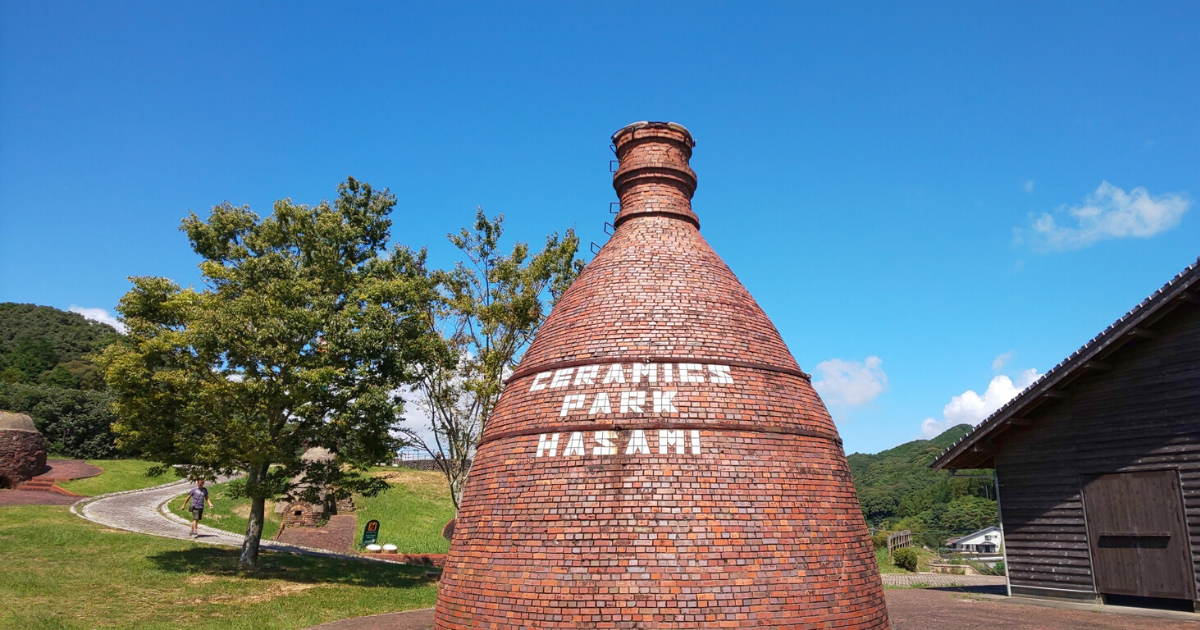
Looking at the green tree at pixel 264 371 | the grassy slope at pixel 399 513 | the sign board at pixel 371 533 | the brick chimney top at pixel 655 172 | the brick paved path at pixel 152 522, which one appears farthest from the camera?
the grassy slope at pixel 399 513

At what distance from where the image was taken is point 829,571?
808 centimetres

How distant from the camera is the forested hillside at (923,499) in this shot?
49.8 m

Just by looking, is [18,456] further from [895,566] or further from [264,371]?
[895,566]

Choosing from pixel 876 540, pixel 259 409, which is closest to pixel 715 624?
pixel 259 409

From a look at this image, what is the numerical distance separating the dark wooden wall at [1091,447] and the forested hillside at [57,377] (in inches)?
992

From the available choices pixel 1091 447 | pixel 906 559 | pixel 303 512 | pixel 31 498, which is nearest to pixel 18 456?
pixel 31 498

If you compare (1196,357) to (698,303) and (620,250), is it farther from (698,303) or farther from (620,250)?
(620,250)

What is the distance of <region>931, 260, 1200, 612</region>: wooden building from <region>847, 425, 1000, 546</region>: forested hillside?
101 feet

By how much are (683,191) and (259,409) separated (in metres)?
13.3

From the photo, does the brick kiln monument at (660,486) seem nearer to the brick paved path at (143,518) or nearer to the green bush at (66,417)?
the brick paved path at (143,518)

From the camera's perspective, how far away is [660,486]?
799cm

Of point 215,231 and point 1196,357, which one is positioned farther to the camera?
point 215,231

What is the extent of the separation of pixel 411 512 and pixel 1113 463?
29.7 m

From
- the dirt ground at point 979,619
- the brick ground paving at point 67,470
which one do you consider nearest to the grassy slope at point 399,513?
the brick ground paving at point 67,470
